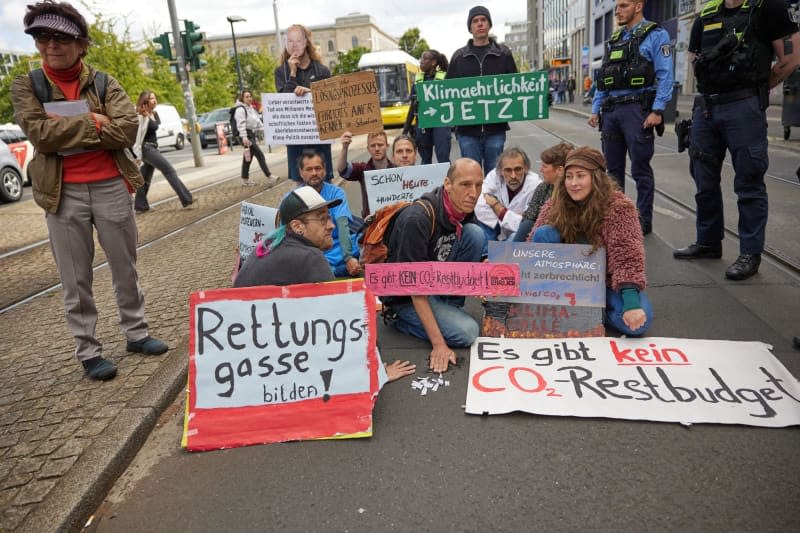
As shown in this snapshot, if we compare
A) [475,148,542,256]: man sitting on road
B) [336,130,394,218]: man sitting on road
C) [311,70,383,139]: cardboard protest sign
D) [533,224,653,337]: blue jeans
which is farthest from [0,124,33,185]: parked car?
[533,224,653,337]: blue jeans

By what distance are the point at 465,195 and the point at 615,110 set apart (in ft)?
9.54

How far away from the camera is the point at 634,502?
7.53ft

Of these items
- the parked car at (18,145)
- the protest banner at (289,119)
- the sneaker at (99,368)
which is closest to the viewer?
the sneaker at (99,368)

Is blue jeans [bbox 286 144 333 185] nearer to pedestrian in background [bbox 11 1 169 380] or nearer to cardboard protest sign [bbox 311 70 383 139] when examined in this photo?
cardboard protest sign [bbox 311 70 383 139]

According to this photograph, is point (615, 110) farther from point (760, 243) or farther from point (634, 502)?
point (634, 502)

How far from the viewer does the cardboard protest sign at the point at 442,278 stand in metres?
3.66

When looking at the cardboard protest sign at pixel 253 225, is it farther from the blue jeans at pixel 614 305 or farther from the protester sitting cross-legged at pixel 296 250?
the blue jeans at pixel 614 305

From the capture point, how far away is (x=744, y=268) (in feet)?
15.4

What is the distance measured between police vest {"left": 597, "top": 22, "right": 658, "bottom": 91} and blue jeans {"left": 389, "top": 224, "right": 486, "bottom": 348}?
268cm

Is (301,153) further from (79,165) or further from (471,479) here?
(471,479)

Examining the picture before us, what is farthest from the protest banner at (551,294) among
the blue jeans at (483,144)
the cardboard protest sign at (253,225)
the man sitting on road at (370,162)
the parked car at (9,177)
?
the parked car at (9,177)

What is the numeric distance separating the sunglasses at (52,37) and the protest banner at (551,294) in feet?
8.89

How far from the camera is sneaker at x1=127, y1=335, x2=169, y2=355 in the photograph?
3799 millimetres

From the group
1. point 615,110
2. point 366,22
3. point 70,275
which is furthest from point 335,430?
point 366,22
